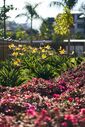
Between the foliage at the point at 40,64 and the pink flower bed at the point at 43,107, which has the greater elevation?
the pink flower bed at the point at 43,107

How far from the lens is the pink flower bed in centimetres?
442

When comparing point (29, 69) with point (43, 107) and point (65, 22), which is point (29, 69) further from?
point (65, 22)

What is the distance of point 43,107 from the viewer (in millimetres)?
6340

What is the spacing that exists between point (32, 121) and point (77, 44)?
4190cm

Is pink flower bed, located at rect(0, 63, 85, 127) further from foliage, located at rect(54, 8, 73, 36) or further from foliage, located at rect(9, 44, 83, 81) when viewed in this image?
foliage, located at rect(54, 8, 73, 36)

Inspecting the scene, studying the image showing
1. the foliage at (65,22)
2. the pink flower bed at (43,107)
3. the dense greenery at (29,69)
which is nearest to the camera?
the pink flower bed at (43,107)

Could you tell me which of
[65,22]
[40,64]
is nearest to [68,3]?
[65,22]

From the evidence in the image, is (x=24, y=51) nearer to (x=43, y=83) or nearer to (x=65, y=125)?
(x=43, y=83)

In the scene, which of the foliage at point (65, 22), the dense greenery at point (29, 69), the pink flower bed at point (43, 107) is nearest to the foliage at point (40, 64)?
the dense greenery at point (29, 69)

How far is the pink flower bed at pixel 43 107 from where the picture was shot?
4424 mm

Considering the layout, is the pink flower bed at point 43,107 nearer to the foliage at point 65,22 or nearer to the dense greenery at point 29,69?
the dense greenery at point 29,69

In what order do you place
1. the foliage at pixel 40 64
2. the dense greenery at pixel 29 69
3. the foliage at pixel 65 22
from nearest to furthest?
the dense greenery at pixel 29 69 < the foliage at pixel 40 64 < the foliage at pixel 65 22

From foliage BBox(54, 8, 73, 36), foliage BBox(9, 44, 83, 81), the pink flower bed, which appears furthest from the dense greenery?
foliage BBox(54, 8, 73, 36)

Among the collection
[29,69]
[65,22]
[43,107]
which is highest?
[43,107]
